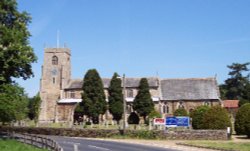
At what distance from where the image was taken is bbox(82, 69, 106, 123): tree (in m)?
73.2

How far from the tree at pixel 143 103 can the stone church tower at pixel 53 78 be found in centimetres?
2194

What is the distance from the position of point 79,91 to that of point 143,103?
2007 cm

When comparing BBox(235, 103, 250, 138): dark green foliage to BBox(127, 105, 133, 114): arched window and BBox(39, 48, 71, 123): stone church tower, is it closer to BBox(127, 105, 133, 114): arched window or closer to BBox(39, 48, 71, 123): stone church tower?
BBox(127, 105, 133, 114): arched window

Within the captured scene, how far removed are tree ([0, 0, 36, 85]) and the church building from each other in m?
47.6

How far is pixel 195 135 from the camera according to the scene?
135 feet

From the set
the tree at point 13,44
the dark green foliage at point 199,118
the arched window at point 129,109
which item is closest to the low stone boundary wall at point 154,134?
the dark green foliage at point 199,118

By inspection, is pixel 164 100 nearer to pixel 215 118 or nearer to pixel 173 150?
pixel 215 118

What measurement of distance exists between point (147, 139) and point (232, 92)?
87.8 m

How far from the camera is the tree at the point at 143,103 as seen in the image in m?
75.0

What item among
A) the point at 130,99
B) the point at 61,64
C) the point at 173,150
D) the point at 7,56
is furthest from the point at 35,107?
the point at 173,150

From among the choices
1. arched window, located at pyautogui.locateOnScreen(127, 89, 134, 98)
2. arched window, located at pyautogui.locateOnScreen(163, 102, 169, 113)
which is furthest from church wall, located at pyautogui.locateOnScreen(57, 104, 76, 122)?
arched window, located at pyautogui.locateOnScreen(163, 102, 169, 113)

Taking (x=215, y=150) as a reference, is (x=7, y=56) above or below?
above

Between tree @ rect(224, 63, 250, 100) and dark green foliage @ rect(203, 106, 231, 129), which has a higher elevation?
tree @ rect(224, 63, 250, 100)

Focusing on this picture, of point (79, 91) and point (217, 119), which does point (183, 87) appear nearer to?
point (79, 91)
